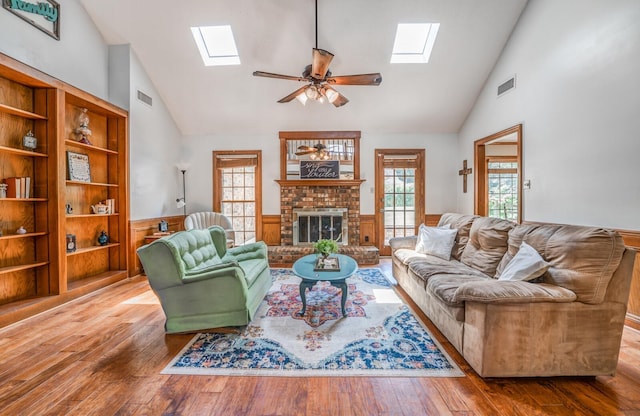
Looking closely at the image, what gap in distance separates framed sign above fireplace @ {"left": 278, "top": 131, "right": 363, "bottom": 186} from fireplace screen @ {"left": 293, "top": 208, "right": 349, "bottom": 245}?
2.04ft

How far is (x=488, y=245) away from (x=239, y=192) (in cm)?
465

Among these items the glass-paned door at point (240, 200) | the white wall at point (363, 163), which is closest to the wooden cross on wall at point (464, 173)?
the white wall at point (363, 163)

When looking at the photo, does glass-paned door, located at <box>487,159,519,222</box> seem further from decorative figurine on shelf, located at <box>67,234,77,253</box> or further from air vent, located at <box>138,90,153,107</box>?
decorative figurine on shelf, located at <box>67,234,77,253</box>

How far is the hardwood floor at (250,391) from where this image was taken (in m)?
1.61

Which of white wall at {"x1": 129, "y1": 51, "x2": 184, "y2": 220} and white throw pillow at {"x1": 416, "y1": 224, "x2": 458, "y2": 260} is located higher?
white wall at {"x1": 129, "y1": 51, "x2": 184, "y2": 220}

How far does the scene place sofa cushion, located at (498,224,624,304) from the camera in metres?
1.82

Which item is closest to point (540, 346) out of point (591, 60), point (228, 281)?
point (228, 281)

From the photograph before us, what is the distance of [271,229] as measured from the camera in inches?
225

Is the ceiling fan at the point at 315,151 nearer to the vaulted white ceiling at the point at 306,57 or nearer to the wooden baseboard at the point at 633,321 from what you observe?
the vaulted white ceiling at the point at 306,57

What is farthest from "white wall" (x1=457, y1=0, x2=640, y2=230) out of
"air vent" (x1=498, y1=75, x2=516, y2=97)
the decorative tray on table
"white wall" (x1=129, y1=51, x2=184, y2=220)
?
"white wall" (x1=129, y1=51, x2=184, y2=220)

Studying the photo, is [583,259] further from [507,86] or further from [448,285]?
[507,86]

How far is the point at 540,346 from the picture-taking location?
5.98 feet

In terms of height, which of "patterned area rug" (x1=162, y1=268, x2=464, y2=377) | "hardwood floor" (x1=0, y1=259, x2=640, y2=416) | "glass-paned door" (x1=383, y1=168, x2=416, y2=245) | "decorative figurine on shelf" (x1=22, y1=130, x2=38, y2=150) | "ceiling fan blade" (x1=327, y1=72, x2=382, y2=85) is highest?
"ceiling fan blade" (x1=327, y1=72, x2=382, y2=85)

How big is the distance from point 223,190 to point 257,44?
9.62ft
